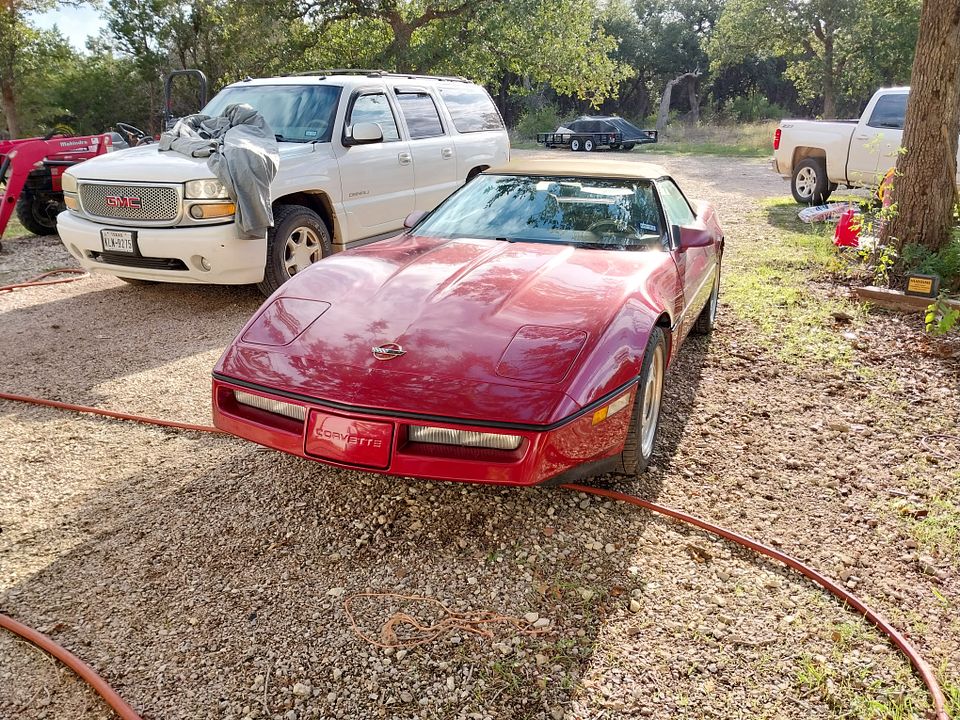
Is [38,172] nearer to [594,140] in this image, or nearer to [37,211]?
[37,211]

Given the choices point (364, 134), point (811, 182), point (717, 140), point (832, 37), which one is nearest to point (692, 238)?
point (364, 134)

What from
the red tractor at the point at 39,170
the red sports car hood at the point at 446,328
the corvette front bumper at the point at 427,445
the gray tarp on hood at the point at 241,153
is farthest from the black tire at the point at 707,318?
the red tractor at the point at 39,170

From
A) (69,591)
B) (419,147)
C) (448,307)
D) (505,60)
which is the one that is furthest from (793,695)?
(505,60)

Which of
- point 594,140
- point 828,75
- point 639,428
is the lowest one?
point 639,428

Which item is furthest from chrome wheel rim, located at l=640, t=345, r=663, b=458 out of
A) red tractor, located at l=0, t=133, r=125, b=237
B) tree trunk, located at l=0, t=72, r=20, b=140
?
tree trunk, located at l=0, t=72, r=20, b=140

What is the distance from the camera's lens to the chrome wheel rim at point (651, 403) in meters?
3.35

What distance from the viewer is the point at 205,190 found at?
225 inches

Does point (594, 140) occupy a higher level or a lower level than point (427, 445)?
higher

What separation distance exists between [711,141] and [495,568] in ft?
98.5

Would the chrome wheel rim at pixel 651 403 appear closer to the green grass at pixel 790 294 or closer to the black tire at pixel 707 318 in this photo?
the green grass at pixel 790 294

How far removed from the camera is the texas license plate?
5793 mm

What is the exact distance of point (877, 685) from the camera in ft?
7.58

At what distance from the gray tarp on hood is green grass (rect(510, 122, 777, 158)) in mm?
19763

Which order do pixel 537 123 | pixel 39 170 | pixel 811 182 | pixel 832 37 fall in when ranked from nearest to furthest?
1. pixel 39 170
2. pixel 811 182
3. pixel 832 37
4. pixel 537 123
